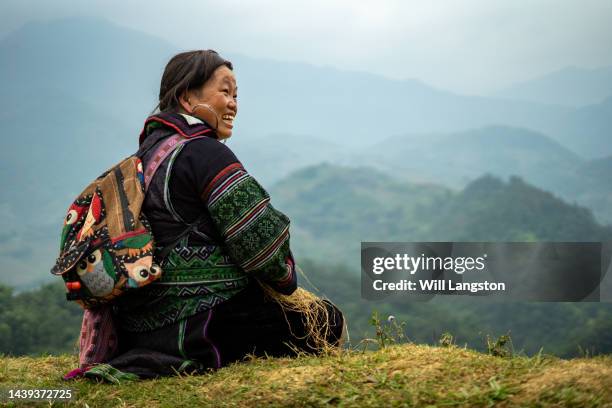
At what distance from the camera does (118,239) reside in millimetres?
2934

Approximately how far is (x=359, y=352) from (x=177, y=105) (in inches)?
54.7

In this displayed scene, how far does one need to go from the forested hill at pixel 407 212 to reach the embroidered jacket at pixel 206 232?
72.4m

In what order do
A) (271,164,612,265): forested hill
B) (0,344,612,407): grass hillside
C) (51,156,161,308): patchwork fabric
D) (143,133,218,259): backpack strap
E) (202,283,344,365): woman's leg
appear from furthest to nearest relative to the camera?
(271,164,612,265): forested hill, (202,283,344,365): woman's leg, (143,133,218,259): backpack strap, (51,156,161,308): patchwork fabric, (0,344,612,407): grass hillside

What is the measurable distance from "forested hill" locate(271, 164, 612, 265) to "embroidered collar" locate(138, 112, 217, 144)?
72.4 metres

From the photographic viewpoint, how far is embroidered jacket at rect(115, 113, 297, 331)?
295cm

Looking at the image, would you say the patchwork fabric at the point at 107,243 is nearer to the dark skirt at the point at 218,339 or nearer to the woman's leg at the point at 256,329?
the dark skirt at the point at 218,339

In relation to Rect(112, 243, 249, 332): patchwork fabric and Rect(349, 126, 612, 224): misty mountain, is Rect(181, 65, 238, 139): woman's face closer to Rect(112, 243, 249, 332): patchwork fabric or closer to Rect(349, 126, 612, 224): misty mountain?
Rect(112, 243, 249, 332): patchwork fabric

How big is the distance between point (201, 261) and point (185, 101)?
766 mm

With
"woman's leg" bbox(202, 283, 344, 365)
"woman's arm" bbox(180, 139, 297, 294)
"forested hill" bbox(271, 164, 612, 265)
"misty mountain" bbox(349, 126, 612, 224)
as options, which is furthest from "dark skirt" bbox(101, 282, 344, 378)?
"misty mountain" bbox(349, 126, 612, 224)

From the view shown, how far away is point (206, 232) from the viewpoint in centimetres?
304

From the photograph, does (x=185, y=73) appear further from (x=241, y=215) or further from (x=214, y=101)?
(x=241, y=215)

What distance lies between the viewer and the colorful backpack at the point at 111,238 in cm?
290


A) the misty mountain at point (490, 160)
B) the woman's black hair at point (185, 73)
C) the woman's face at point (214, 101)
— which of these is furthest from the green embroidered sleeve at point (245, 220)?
the misty mountain at point (490, 160)

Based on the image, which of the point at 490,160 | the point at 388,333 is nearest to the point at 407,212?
the point at 490,160
